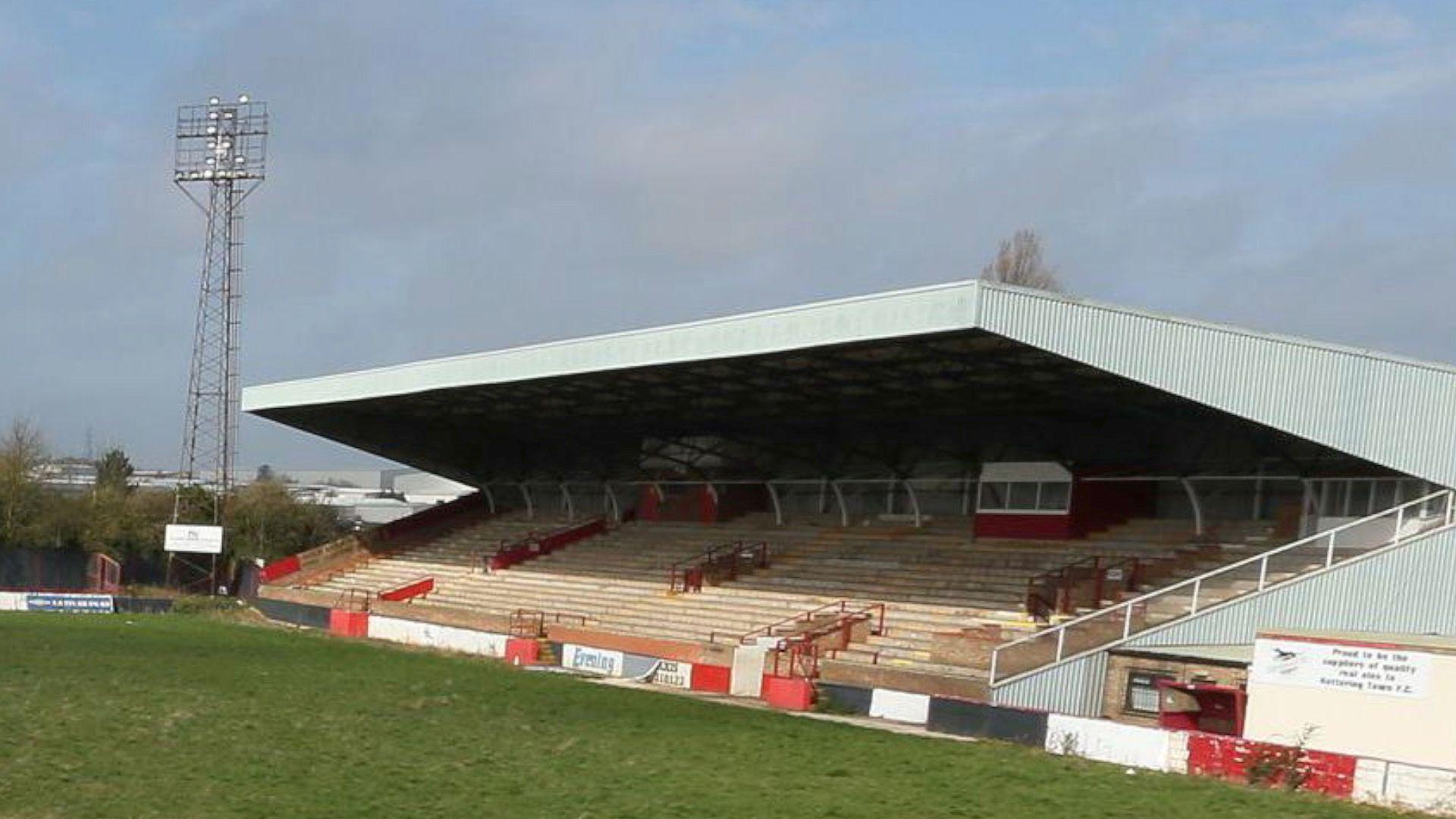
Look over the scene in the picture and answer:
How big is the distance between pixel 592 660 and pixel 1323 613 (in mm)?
17217

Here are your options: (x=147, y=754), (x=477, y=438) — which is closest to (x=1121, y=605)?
(x=147, y=754)

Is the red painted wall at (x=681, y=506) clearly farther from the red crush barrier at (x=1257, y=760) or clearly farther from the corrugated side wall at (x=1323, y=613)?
the red crush barrier at (x=1257, y=760)

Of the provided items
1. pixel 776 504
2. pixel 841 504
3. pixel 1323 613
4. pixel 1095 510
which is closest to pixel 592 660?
pixel 841 504

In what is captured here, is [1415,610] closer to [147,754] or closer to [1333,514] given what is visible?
[1333,514]

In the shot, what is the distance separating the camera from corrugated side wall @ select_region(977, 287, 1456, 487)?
30.3 metres

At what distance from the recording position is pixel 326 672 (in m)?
34.8

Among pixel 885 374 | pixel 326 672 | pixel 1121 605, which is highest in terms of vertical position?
pixel 885 374

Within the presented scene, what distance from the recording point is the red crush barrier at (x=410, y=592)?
57938mm

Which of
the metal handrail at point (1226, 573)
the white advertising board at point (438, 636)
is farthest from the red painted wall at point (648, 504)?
the metal handrail at point (1226, 573)

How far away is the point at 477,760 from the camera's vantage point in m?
21.1

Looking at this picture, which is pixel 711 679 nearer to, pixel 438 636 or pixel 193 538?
pixel 438 636

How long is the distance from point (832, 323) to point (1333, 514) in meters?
11.0

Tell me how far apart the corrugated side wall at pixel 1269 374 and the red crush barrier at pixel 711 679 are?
11345 millimetres

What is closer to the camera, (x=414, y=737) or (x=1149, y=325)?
(x=414, y=737)
